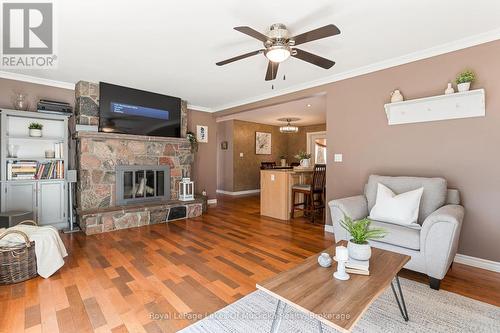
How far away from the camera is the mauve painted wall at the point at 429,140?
2.48 meters

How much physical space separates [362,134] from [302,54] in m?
1.70

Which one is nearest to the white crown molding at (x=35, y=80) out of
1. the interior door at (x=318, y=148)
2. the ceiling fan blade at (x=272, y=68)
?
the ceiling fan blade at (x=272, y=68)

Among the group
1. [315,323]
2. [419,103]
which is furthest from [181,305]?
[419,103]

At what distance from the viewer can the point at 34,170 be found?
140 inches

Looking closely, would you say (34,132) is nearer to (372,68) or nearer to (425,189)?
(372,68)

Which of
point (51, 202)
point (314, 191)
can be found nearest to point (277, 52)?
point (314, 191)

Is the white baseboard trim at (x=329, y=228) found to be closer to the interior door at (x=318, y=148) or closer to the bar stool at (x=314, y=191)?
the bar stool at (x=314, y=191)

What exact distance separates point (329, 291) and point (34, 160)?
4360 mm

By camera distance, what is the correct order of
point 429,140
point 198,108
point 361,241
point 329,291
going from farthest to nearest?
1. point 198,108
2. point 429,140
3. point 361,241
4. point 329,291

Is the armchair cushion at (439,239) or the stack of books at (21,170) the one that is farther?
the stack of books at (21,170)

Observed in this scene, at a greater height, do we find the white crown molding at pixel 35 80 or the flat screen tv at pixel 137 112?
the white crown molding at pixel 35 80

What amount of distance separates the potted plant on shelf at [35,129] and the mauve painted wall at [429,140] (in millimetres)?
4409

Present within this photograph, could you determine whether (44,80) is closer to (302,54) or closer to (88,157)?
(88,157)

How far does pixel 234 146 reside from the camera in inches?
294
